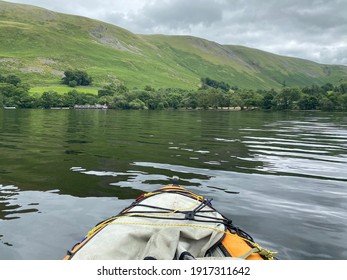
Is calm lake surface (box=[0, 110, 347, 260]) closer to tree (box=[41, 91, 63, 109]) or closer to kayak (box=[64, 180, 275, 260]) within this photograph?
kayak (box=[64, 180, 275, 260])

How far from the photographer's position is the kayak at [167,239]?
19.4 feet

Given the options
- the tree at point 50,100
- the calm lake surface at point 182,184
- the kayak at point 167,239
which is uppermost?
the tree at point 50,100

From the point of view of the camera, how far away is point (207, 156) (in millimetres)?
22984

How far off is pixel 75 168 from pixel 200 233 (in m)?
12.7

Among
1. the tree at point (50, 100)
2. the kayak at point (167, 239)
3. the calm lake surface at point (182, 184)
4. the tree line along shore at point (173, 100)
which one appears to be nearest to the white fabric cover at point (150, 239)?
the kayak at point (167, 239)

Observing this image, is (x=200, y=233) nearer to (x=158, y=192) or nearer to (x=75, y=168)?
(x=158, y=192)

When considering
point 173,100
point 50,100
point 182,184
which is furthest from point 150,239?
point 173,100

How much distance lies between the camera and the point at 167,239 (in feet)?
20.2

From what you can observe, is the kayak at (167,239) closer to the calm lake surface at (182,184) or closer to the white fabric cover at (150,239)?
the white fabric cover at (150,239)

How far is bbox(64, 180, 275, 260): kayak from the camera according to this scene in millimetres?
5906

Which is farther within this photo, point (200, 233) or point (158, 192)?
point (158, 192)

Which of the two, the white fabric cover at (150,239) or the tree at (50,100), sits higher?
the tree at (50,100)

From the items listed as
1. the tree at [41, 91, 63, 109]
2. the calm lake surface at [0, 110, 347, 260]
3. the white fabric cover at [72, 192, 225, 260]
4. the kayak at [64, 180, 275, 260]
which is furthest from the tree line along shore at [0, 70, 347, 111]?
the white fabric cover at [72, 192, 225, 260]
